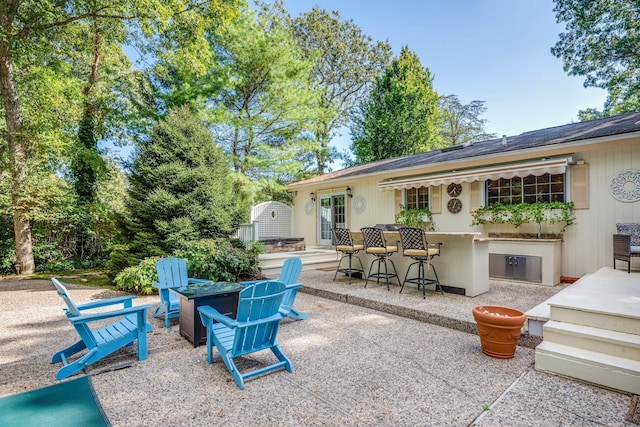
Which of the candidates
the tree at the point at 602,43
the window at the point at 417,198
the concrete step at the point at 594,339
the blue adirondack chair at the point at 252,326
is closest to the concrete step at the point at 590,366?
the concrete step at the point at 594,339

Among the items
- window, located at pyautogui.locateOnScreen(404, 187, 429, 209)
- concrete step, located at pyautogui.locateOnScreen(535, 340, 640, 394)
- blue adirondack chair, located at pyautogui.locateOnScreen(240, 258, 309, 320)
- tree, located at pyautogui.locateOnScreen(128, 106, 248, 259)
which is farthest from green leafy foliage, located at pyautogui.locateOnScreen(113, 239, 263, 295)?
concrete step, located at pyautogui.locateOnScreen(535, 340, 640, 394)

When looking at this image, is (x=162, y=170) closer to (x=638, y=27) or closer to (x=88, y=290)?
(x=88, y=290)

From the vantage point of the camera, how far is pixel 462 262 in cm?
589

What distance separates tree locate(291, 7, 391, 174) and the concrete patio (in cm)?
1771

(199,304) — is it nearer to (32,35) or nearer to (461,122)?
(32,35)

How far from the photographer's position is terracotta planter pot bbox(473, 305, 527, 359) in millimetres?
3404

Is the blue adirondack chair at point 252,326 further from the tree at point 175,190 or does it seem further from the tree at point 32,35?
the tree at point 32,35

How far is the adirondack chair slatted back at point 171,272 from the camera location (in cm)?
505

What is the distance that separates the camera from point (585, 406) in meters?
2.55

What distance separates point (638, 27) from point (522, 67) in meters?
3.72

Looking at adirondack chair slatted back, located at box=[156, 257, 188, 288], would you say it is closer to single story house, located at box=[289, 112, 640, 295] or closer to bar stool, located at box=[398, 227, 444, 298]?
bar stool, located at box=[398, 227, 444, 298]

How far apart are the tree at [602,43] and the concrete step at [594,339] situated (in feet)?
47.7

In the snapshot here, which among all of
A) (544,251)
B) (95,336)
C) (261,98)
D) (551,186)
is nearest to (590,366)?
(544,251)

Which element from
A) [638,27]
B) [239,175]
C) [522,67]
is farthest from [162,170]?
[638,27]
